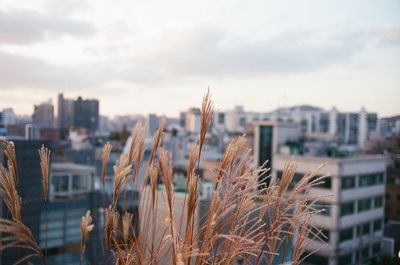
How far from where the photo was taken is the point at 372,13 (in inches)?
133

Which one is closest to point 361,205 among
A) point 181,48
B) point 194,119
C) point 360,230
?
point 360,230

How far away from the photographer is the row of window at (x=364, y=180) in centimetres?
1173

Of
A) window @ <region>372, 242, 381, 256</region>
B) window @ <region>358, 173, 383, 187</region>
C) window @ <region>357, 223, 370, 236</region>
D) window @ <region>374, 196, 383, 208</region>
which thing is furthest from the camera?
window @ <region>372, 242, 381, 256</region>

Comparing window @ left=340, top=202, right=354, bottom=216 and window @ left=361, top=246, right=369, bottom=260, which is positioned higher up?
window @ left=340, top=202, right=354, bottom=216

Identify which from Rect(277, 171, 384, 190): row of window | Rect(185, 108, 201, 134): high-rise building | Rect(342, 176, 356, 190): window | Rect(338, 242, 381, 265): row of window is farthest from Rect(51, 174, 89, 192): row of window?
Rect(338, 242, 381, 265): row of window

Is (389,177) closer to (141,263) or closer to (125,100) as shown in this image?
(125,100)

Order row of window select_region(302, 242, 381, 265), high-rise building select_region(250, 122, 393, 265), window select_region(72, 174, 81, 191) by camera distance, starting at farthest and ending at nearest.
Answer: high-rise building select_region(250, 122, 393, 265) → row of window select_region(302, 242, 381, 265) → window select_region(72, 174, 81, 191)

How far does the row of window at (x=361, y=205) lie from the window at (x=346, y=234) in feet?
1.54

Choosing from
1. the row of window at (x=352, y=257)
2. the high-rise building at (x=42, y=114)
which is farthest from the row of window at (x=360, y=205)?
the high-rise building at (x=42, y=114)

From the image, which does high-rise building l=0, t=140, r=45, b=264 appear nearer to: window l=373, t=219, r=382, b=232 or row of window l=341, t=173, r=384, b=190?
row of window l=341, t=173, r=384, b=190

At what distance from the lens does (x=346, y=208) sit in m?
11.9

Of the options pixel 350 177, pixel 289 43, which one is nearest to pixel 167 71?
pixel 289 43

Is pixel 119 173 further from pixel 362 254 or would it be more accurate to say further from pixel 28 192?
pixel 362 254

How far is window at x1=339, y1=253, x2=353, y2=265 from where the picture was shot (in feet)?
38.5
